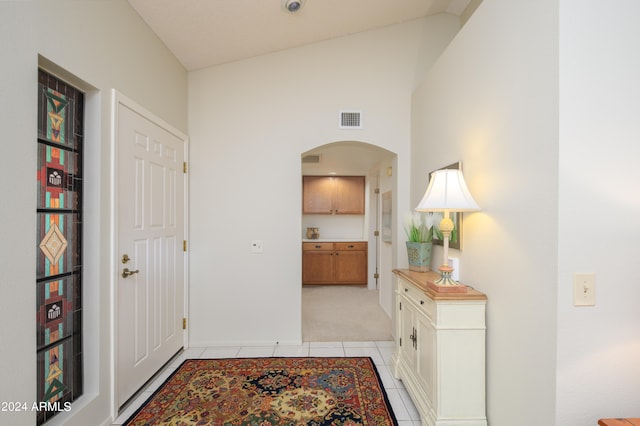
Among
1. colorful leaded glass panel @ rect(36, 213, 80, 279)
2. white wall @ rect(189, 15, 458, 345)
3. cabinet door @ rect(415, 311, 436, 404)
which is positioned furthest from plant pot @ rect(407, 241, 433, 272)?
colorful leaded glass panel @ rect(36, 213, 80, 279)

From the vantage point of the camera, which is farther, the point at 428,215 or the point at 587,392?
the point at 428,215

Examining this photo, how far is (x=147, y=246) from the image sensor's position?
2.43m

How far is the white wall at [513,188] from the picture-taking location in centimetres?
Result: 131

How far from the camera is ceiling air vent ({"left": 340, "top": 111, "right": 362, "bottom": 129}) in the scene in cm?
319

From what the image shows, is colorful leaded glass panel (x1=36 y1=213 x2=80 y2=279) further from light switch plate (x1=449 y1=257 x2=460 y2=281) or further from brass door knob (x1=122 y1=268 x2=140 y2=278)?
light switch plate (x1=449 y1=257 x2=460 y2=281)

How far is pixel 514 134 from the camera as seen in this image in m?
1.53

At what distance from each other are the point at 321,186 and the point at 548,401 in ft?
17.0

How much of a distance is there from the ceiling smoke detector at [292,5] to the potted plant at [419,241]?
74.6 inches

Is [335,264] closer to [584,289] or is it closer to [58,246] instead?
[58,246]

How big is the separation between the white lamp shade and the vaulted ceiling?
181 cm

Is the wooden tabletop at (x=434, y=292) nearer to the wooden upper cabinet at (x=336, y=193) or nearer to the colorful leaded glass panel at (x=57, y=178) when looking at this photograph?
the colorful leaded glass panel at (x=57, y=178)

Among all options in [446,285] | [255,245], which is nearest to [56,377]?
[255,245]
